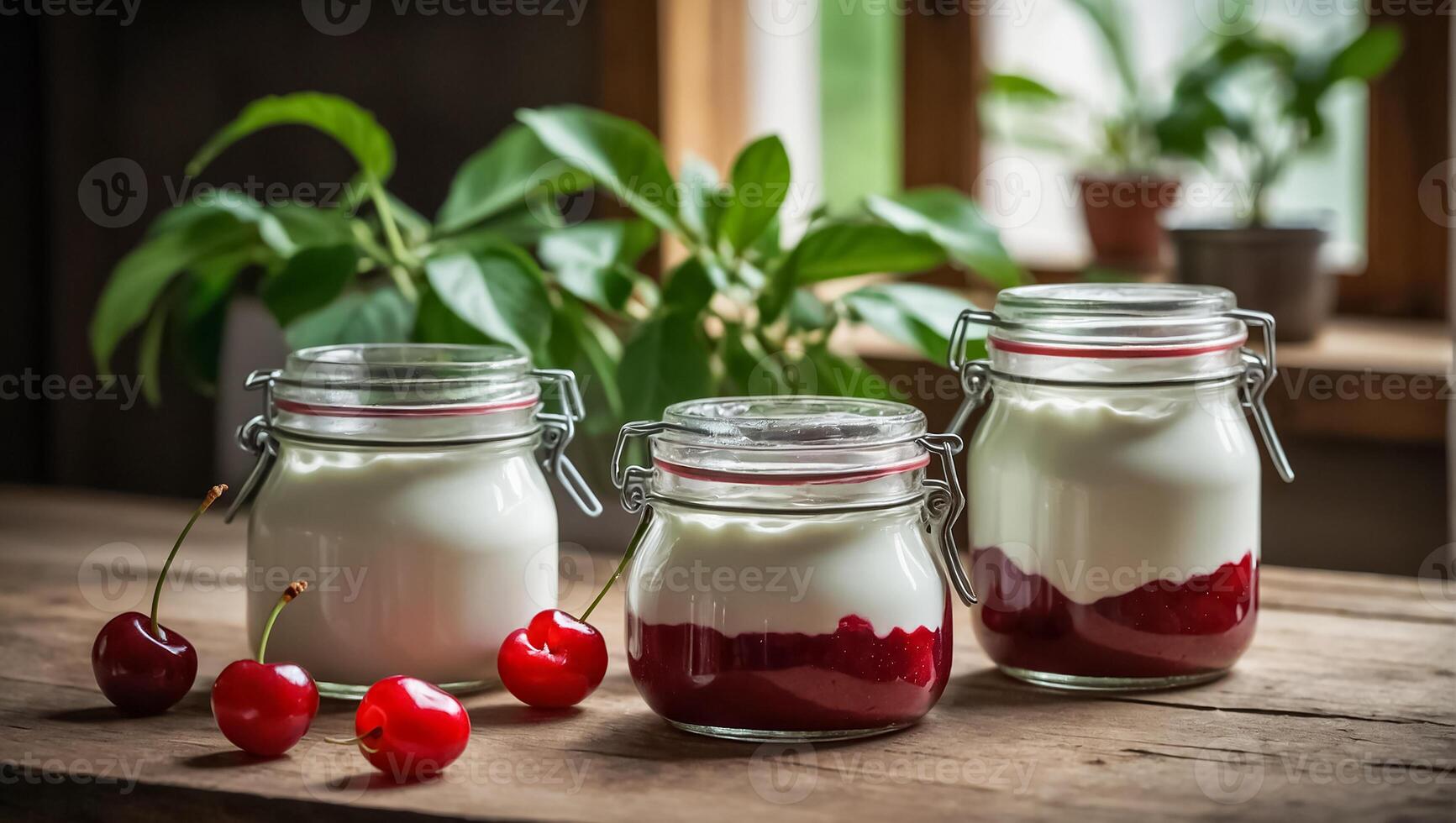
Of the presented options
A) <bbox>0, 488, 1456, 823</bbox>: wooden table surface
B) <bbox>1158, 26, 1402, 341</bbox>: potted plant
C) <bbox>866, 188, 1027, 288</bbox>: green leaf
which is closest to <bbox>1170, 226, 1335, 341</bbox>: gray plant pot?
<bbox>1158, 26, 1402, 341</bbox>: potted plant

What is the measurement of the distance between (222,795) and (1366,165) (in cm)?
133

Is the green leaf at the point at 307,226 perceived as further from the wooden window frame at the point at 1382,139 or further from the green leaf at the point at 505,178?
the wooden window frame at the point at 1382,139

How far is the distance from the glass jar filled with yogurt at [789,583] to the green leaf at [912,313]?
9.5 inches

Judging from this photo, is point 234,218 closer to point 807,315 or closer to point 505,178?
point 505,178

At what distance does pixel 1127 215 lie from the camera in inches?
65.2

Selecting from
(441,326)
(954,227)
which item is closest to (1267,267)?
(954,227)

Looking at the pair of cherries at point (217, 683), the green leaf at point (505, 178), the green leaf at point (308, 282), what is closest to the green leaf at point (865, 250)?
the green leaf at point (505, 178)

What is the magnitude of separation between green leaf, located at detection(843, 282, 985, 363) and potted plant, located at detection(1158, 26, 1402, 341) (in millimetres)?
513

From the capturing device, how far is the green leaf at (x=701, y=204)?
1.08 metres

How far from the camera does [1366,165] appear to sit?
1.57 metres

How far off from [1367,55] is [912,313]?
68cm

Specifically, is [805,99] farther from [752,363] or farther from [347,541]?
[347,541]

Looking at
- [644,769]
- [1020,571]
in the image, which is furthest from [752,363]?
[644,769]

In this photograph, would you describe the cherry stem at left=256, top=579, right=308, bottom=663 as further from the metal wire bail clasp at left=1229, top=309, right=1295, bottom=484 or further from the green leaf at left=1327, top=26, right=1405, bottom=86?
the green leaf at left=1327, top=26, right=1405, bottom=86
